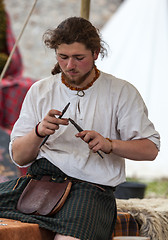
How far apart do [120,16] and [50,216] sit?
3718 mm

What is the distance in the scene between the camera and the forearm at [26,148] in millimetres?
1769

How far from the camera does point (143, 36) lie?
4.93 m

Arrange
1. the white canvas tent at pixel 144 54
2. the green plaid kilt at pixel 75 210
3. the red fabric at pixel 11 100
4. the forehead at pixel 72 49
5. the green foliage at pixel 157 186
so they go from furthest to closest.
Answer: the green foliage at pixel 157 186 < the white canvas tent at pixel 144 54 < the red fabric at pixel 11 100 < the forehead at pixel 72 49 < the green plaid kilt at pixel 75 210

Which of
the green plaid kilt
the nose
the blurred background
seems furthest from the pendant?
the blurred background

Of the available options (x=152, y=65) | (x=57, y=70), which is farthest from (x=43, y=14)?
(x=57, y=70)

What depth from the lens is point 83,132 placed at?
165 cm

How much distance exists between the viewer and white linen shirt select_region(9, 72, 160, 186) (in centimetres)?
179

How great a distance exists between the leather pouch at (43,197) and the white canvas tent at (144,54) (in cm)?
289

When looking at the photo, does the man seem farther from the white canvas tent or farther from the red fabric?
the white canvas tent

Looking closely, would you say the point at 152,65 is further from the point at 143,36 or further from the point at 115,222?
the point at 115,222

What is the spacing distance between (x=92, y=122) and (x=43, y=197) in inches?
13.8

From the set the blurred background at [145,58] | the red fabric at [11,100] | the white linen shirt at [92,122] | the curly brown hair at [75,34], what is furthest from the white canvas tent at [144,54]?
the curly brown hair at [75,34]

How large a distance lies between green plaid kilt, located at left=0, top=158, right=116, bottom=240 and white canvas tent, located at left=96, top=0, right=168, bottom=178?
9.27 feet

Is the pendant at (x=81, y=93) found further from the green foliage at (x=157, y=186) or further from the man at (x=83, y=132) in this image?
the green foliage at (x=157, y=186)
